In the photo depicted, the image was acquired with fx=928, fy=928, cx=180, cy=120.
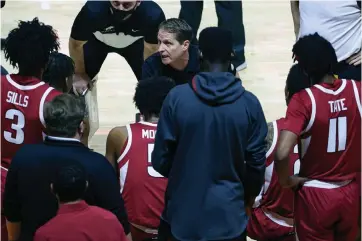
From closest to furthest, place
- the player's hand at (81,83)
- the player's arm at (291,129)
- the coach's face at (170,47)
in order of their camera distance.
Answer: the player's arm at (291,129) < the coach's face at (170,47) < the player's hand at (81,83)

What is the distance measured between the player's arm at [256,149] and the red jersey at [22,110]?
1.10 metres

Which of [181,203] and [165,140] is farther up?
[165,140]

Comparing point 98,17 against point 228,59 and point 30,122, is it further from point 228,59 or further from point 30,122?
point 228,59

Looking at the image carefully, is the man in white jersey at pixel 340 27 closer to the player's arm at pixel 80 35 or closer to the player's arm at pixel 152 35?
the player's arm at pixel 152 35

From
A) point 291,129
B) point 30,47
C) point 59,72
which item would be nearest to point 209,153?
point 291,129

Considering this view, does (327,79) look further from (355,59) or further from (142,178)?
(355,59)

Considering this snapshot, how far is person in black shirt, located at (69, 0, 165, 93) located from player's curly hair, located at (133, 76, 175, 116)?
191 cm

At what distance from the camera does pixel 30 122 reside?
452 cm

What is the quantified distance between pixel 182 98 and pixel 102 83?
479 cm

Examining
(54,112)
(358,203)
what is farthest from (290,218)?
(54,112)

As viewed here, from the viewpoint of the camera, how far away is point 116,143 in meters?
4.46

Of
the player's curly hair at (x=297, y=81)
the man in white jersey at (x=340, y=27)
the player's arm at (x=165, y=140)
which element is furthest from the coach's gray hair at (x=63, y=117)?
the man in white jersey at (x=340, y=27)

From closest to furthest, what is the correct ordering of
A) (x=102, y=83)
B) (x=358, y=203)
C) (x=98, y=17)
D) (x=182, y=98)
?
(x=182, y=98), (x=358, y=203), (x=98, y=17), (x=102, y=83)

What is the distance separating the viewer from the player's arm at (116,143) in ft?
14.6
